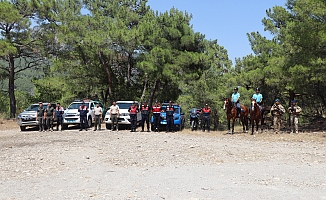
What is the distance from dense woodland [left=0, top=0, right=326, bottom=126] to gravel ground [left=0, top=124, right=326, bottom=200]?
12.8 metres

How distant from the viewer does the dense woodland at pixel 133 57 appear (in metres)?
27.8

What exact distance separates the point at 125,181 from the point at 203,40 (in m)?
25.1

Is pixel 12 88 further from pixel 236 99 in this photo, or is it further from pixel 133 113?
pixel 236 99

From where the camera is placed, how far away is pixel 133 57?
32312 mm

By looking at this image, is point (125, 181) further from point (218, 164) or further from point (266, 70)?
point (266, 70)

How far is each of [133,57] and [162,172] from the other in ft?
79.9

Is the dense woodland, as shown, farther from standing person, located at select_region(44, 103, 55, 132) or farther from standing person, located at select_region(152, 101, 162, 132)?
standing person, located at select_region(44, 103, 55, 132)

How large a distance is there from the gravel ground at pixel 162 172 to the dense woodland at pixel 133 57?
12756mm

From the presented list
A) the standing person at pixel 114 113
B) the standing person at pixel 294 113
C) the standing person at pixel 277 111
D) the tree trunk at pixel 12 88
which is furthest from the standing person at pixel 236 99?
the tree trunk at pixel 12 88

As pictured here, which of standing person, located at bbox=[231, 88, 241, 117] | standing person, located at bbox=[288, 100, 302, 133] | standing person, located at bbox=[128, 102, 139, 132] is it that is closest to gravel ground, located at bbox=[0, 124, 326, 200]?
standing person, located at bbox=[231, 88, 241, 117]

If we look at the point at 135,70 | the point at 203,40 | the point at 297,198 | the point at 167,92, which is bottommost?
the point at 297,198

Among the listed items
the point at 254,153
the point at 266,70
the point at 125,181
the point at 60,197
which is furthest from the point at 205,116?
the point at 60,197

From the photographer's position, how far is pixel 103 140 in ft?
52.3

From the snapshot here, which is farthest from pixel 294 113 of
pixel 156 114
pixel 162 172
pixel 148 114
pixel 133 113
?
pixel 162 172
